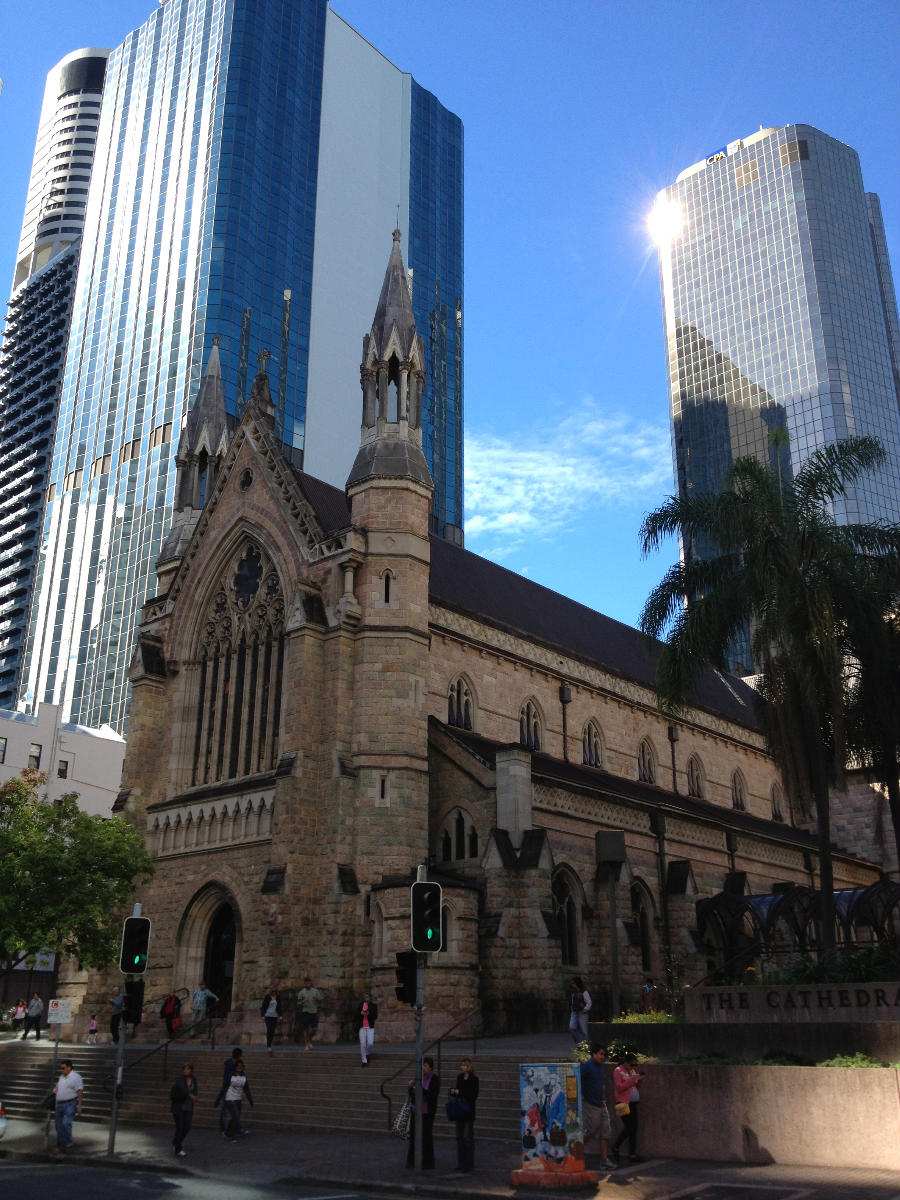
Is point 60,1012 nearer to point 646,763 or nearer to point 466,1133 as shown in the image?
point 466,1133

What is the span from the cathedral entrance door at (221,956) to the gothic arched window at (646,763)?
1758 centimetres

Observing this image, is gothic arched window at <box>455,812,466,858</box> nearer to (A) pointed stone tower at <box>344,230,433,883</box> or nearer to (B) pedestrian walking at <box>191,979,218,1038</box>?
(A) pointed stone tower at <box>344,230,433,883</box>

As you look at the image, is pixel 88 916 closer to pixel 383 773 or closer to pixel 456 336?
pixel 383 773

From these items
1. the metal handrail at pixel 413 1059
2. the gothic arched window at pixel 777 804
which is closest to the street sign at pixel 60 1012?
the metal handrail at pixel 413 1059

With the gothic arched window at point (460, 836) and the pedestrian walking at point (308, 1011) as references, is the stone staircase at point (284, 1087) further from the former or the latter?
the gothic arched window at point (460, 836)

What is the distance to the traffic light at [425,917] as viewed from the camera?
16.7m

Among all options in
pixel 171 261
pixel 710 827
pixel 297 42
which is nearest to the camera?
pixel 710 827

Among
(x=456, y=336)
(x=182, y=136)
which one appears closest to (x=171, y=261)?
(x=182, y=136)

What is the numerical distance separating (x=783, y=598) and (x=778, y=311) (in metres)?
109

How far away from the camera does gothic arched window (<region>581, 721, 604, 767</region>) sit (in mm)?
41688

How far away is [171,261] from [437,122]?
48686 millimetres

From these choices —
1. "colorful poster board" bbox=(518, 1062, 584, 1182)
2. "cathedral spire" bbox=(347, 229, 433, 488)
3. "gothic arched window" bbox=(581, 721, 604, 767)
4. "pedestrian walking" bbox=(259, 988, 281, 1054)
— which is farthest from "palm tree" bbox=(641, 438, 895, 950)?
"gothic arched window" bbox=(581, 721, 604, 767)

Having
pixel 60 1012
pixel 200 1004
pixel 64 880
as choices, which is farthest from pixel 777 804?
pixel 60 1012

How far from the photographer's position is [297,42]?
112m
